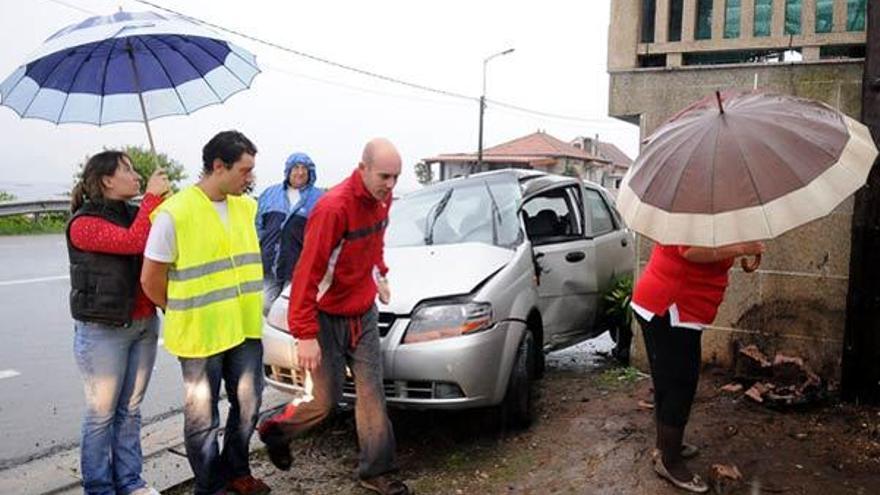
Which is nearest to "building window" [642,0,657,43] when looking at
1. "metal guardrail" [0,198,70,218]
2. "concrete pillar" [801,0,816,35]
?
"concrete pillar" [801,0,816,35]

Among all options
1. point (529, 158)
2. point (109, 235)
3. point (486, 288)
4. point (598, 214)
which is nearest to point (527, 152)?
point (529, 158)

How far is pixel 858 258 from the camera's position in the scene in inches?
173

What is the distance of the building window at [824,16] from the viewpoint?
4691 mm

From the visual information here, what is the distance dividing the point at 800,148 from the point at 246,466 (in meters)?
3.09

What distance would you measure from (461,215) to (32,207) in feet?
53.6

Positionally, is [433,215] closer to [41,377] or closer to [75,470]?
[75,470]

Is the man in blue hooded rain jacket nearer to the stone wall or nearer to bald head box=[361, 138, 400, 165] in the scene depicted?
bald head box=[361, 138, 400, 165]

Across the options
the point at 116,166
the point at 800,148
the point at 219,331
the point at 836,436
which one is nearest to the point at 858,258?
the point at 836,436

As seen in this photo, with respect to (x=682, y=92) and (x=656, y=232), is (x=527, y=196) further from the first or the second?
(x=656, y=232)

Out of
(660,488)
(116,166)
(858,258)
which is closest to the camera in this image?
(116,166)

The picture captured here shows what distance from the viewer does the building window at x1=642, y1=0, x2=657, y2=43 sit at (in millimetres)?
5348

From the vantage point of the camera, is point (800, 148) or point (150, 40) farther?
point (150, 40)

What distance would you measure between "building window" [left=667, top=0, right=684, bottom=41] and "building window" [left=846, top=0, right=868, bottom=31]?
1099mm

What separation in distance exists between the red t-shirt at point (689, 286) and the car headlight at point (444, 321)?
105 cm
